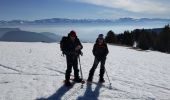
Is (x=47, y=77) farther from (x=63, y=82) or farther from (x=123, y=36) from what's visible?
(x=123, y=36)

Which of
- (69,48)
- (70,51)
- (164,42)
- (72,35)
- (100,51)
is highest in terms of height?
(72,35)

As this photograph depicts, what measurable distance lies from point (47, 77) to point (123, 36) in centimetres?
11441

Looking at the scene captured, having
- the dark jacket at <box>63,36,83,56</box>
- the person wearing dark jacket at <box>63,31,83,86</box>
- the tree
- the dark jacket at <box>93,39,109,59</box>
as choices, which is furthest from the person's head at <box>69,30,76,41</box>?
the tree

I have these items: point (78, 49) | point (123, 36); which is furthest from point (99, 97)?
point (123, 36)

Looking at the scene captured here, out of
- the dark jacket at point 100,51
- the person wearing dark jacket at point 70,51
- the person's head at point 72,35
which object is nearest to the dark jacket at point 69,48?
the person wearing dark jacket at point 70,51

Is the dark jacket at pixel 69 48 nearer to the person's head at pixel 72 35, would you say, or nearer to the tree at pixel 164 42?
the person's head at pixel 72 35

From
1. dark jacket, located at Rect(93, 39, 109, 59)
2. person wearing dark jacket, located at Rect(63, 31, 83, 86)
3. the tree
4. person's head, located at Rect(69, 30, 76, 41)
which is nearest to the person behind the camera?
person's head, located at Rect(69, 30, 76, 41)

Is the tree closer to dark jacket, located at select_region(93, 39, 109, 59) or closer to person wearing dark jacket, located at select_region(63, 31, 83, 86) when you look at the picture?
dark jacket, located at select_region(93, 39, 109, 59)

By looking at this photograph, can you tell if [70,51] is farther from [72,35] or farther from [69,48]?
[72,35]

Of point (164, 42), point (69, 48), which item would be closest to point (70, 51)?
point (69, 48)

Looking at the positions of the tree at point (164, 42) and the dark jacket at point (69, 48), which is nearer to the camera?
the dark jacket at point (69, 48)

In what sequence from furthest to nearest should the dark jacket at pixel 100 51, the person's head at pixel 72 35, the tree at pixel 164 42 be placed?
the tree at pixel 164 42, the dark jacket at pixel 100 51, the person's head at pixel 72 35

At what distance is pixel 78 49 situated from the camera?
43.7 feet

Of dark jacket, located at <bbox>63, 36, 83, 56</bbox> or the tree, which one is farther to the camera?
the tree
